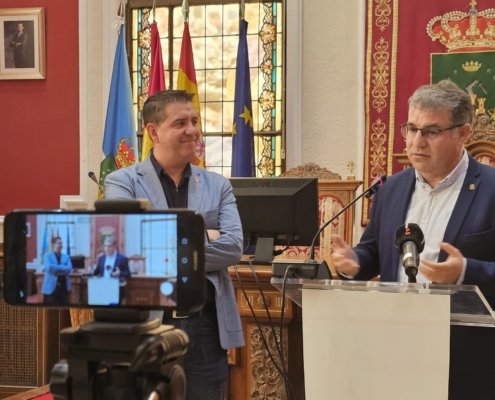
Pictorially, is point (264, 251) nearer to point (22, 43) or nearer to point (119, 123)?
point (119, 123)

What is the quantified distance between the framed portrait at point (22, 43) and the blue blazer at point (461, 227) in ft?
12.9

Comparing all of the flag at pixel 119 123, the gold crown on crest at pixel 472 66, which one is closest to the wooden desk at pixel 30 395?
the flag at pixel 119 123

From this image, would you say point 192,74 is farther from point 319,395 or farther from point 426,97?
point 319,395

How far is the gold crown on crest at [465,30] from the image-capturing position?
4.49 m

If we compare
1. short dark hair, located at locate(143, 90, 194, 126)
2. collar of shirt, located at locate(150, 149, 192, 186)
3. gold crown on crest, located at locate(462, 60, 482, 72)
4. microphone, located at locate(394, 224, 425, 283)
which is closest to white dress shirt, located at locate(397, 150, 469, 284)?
microphone, located at locate(394, 224, 425, 283)

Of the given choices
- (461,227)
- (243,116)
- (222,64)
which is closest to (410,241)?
(461,227)

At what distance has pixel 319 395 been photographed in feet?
4.57

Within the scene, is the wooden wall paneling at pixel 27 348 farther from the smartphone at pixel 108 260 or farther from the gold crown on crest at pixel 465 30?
the gold crown on crest at pixel 465 30

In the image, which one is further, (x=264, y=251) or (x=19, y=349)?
(x=19, y=349)

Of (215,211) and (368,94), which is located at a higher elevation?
(368,94)

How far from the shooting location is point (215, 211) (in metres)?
2.03

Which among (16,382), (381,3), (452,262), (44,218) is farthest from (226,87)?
(44,218)

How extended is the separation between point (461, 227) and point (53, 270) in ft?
4.14

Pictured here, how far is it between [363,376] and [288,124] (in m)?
3.69
